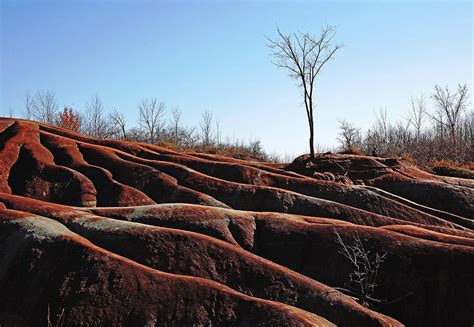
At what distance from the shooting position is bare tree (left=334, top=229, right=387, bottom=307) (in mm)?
11615

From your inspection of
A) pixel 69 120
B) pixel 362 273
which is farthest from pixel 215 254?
pixel 69 120

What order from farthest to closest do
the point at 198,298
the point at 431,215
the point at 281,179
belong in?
1. the point at 281,179
2. the point at 431,215
3. the point at 198,298

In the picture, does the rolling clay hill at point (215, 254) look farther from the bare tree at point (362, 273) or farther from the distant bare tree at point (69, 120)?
the distant bare tree at point (69, 120)

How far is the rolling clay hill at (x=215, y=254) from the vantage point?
1011 cm

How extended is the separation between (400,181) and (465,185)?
Answer: 3124 millimetres

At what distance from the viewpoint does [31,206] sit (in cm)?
1445

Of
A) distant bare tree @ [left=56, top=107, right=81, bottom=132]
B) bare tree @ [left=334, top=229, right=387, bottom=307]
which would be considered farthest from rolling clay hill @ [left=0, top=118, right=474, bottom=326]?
distant bare tree @ [left=56, top=107, right=81, bottom=132]

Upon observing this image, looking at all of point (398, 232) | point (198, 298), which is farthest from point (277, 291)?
point (398, 232)

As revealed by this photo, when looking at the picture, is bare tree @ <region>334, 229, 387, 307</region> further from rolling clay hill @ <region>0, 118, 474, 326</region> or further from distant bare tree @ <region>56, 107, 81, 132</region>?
distant bare tree @ <region>56, 107, 81, 132</region>

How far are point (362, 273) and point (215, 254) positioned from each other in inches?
148

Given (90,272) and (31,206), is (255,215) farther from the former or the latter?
(31,206)

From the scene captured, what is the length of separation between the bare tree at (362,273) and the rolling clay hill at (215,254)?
19cm

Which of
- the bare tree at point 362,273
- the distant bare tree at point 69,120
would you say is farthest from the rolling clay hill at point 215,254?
the distant bare tree at point 69,120

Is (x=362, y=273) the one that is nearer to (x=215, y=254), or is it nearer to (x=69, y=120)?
(x=215, y=254)
